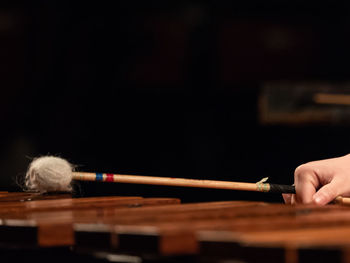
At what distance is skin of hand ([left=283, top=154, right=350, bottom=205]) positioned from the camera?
7.13 feet

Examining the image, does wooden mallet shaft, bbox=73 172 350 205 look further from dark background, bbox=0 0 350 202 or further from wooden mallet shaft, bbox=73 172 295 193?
dark background, bbox=0 0 350 202

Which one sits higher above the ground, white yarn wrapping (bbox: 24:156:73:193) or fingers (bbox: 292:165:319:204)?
white yarn wrapping (bbox: 24:156:73:193)

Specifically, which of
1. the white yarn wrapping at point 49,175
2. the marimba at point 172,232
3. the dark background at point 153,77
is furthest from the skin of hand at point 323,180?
the dark background at point 153,77

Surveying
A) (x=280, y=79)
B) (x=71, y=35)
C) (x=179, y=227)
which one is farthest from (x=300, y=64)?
(x=179, y=227)

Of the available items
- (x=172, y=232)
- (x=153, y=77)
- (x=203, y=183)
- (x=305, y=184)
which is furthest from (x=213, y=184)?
(x=153, y=77)

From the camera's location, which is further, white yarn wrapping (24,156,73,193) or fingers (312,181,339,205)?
white yarn wrapping (24,156,73,193)

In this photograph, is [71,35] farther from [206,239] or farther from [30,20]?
[206,239]

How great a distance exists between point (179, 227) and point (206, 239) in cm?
8

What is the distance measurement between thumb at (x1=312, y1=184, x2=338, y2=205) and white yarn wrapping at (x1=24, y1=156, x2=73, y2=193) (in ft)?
2.16

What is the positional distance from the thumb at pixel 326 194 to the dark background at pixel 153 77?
1.89 metres

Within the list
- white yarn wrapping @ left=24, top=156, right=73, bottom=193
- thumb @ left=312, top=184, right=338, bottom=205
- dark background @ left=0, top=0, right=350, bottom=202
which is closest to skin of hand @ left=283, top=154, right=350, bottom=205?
thumb @ left=312, top=184, right=338, bottom=205

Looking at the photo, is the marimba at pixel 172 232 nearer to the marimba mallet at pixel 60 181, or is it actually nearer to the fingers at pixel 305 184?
the marimba mallet at pixel 60 181

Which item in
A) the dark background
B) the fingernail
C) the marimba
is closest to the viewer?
the marimba

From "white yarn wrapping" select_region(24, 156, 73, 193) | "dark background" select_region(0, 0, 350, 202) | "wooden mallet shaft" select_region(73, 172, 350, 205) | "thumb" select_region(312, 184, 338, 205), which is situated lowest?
"thumb" select_region(312, 184, 338, 205)
